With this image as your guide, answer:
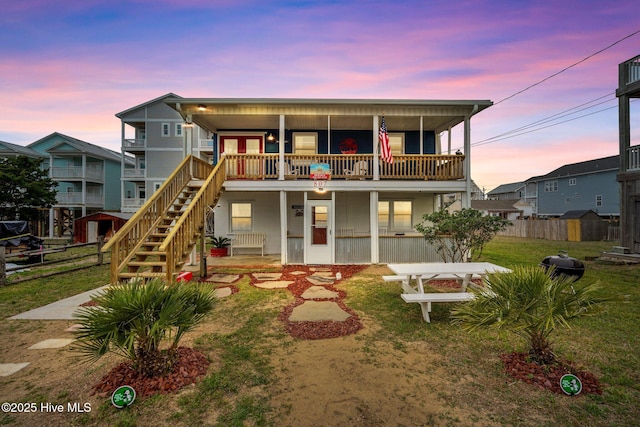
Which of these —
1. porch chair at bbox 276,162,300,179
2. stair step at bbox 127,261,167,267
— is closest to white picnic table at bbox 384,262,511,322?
stair step at bbox 127,261,167,267

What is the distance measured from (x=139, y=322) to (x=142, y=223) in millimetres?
5764

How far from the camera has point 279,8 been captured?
1252cm

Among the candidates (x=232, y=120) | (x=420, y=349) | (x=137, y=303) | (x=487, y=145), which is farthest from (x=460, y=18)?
(x=487, y=145)

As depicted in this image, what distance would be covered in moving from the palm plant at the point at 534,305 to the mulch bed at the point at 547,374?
0.37ft

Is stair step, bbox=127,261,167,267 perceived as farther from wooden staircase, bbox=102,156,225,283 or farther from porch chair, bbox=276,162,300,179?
porch chair, bbox=276,162,300,179

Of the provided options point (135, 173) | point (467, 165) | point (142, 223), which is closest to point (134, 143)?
point (135, 173)

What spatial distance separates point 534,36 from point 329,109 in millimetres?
10773

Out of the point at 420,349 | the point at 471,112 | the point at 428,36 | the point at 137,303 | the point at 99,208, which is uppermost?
the point at 428,36

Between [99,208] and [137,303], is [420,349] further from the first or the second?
[99,208]

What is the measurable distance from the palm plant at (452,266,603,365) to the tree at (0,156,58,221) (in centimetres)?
2822

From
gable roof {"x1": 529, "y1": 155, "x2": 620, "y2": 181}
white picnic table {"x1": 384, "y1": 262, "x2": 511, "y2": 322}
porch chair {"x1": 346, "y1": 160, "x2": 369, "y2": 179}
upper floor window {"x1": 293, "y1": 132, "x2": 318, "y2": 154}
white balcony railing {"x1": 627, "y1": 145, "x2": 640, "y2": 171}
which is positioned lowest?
white picnic table {"x1": 384, "y1": 262, "x2": 511, "y2": 322}

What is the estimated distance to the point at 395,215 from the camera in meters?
13.3

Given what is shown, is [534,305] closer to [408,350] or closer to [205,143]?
[408,350]

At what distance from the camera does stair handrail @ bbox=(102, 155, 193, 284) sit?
6492 mm
